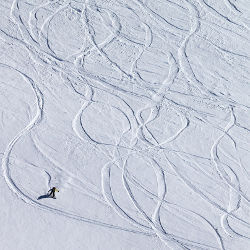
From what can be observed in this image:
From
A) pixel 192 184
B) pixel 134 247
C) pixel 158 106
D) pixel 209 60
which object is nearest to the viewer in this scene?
pixel 134 247

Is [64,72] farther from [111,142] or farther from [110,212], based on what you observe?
[110,212]

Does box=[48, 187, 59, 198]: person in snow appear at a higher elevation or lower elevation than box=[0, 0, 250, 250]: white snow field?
lower

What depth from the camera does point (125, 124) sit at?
13.3 metres

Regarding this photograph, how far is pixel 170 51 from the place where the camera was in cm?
1481

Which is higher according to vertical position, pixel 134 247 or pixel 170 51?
pixel 170 51

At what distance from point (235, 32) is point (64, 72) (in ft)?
13.3

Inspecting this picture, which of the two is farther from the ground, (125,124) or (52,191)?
(125,124)

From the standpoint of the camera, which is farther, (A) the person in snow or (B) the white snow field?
(A) the person in snow

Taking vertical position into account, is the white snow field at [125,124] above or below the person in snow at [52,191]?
above

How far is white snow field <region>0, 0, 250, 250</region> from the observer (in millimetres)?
11727

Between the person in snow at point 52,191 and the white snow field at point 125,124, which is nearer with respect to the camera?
the white snow field at point 125,124

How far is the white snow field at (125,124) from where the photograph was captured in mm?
11727

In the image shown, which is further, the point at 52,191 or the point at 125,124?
the point at 125,124

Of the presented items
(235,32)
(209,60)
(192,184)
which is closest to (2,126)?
(192,184)
